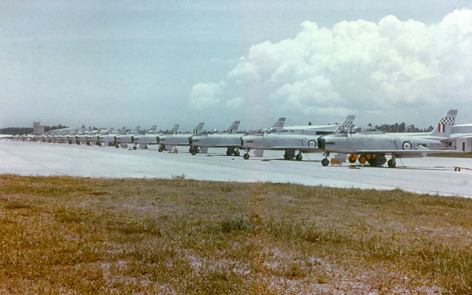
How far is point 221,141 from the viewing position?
35.3m

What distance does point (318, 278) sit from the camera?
14.6ft

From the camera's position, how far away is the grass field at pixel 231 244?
4.25 meters

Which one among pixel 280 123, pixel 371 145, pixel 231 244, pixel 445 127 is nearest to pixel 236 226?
pixel 231 244

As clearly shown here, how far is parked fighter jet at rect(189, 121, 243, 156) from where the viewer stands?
115ft

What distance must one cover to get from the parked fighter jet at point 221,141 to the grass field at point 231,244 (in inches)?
969

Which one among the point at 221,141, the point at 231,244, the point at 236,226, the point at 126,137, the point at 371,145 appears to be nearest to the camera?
the point at 231,244

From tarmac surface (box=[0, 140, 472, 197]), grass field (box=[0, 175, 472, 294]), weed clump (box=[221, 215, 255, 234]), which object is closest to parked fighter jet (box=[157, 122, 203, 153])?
tarmac surface (box=[0, 140, 472, 197])

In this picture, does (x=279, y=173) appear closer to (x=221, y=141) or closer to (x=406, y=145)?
(x=406, y=145)

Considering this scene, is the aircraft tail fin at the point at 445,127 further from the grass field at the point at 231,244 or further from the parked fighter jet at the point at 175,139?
the parked fighter jet at the point at 175,139

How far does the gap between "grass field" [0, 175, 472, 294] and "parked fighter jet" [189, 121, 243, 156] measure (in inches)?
969

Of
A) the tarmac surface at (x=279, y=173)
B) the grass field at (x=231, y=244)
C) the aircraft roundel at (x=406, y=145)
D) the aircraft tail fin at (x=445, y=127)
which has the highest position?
the aircraft tail fin at (x=445, y=127)

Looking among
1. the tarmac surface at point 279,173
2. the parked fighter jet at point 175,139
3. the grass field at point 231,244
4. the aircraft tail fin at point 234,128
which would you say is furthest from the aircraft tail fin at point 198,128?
the grass field at point 231,244

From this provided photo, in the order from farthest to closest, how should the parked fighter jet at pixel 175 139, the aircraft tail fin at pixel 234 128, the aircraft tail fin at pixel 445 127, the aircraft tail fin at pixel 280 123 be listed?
the parked fighter jet at pixel 175 139, the aircraft tail fin at pixel 234 128, the aircraft tail fin at pixel 280 123, the aircraft tail fin at pixel 445 127

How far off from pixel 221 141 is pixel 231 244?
1166 inches
